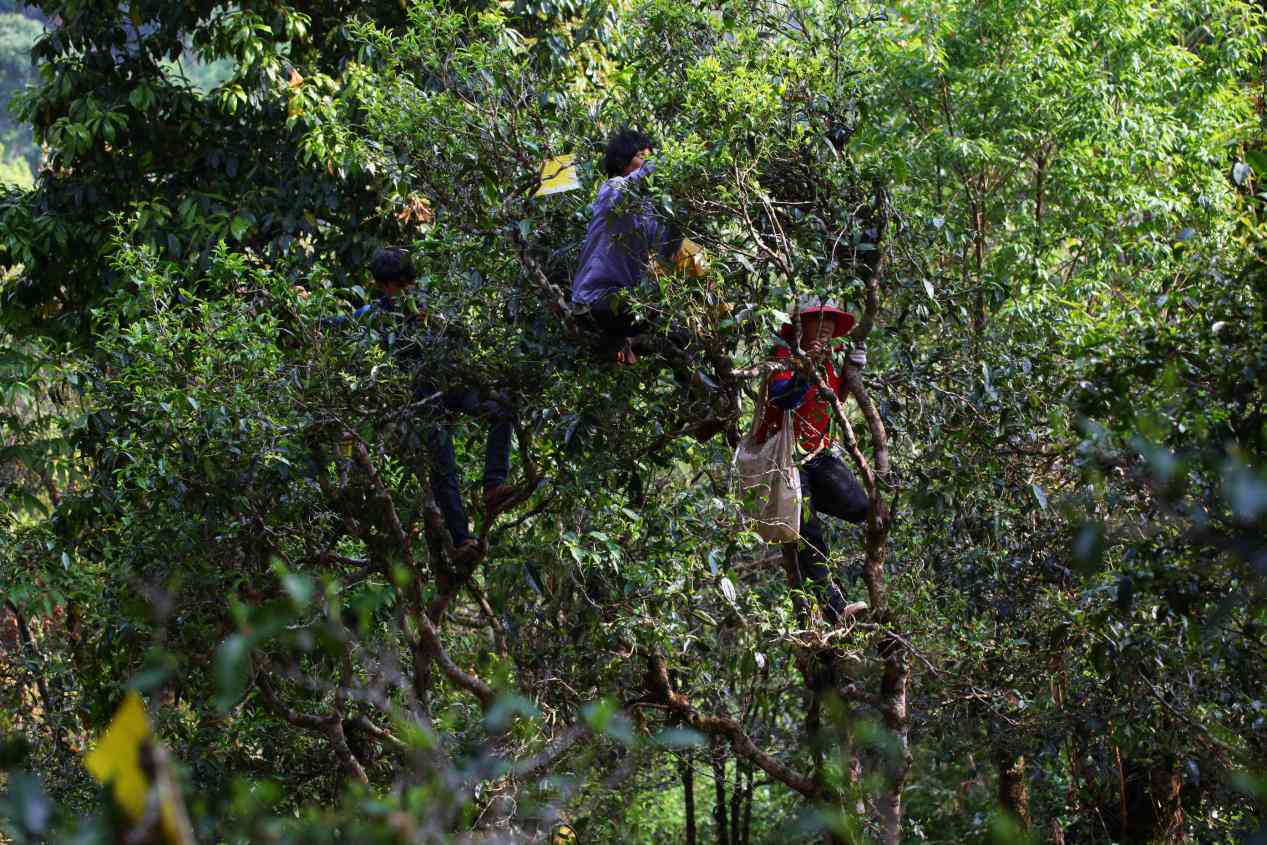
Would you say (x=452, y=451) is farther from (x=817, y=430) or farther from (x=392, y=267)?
(x=817, y=430)

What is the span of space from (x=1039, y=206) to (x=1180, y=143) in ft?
3.24

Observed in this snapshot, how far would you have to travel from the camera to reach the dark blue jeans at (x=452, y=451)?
4.67 m

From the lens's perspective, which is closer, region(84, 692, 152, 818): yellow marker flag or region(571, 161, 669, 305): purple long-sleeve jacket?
region(84, 692, 152, 818): yellow marker flag

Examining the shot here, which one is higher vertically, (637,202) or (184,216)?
(184,216)

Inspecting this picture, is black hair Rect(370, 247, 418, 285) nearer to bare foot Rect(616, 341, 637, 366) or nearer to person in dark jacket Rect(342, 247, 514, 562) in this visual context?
person in dark jacket Rect(342, 247, 514, 562)

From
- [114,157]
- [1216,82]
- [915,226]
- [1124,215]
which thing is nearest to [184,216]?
[114,157]

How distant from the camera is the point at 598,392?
4.19m

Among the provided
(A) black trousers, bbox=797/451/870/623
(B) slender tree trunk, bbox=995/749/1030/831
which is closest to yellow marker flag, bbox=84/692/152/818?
(A) black trousers, bbox=797/451/870/623

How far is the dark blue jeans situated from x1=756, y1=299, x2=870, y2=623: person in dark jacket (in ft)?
3.17

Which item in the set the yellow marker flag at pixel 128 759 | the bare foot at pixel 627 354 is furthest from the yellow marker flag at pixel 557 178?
the yellow marker flag at pixel 128 759

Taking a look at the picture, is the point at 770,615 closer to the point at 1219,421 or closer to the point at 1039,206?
the point at 1219,421

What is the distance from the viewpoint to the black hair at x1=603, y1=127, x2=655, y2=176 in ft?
13.4

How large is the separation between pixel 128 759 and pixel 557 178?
3149mm

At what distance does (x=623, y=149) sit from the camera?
4.08 metres
